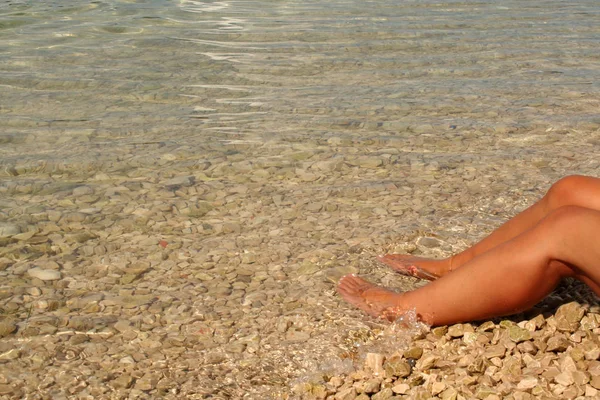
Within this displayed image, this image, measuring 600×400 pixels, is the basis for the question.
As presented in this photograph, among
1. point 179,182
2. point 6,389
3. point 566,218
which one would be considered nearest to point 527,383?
point 566,218

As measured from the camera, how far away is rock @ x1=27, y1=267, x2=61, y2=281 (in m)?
4.19

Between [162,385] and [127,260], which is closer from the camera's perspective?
[162,385]

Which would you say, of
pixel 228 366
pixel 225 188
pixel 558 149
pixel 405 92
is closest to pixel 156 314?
pixel 228 366

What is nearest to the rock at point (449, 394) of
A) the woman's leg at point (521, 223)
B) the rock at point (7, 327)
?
the woman's leg at point (521, 223)

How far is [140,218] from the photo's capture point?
4.92 meters

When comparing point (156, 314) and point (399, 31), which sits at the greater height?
point (399, 31)

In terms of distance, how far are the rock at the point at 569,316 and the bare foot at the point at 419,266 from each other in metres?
0.72

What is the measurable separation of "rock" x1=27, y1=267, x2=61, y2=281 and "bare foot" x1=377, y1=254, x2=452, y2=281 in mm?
1903

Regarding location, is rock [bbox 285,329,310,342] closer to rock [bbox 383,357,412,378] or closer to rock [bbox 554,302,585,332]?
rock [bbox 383,357,412,378]

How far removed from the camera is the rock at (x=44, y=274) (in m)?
4.19

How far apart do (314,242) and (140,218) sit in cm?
120

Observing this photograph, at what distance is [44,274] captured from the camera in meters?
4.23

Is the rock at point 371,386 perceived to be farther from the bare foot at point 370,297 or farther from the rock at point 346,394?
the bare foot at point 370,297

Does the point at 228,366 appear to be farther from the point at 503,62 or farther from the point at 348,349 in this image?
the point at 503,62
